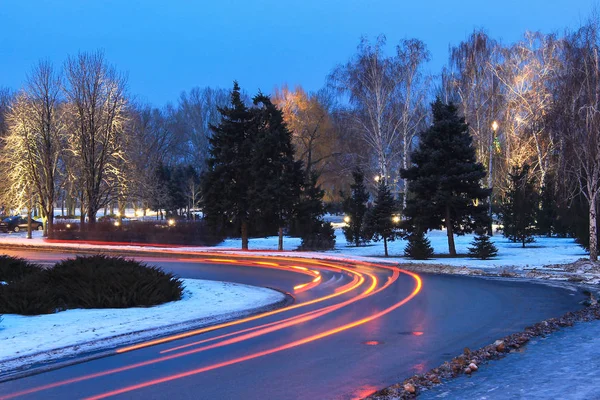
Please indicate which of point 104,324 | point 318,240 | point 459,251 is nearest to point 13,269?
point 104,324

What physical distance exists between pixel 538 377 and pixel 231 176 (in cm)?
2906

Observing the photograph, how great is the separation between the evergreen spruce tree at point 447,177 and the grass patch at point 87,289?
1818 cm

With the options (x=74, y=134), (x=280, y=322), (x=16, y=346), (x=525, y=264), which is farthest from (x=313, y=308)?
(x=74, y=134)

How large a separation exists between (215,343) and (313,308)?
407cm

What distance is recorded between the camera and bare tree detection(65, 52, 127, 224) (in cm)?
4256

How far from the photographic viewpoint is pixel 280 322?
11070 mm

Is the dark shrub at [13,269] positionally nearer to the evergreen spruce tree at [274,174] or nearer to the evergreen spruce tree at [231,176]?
the evergreen spruce tree at [274,174]

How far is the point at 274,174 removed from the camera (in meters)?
33.8

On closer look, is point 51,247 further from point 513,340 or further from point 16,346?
point 513,340

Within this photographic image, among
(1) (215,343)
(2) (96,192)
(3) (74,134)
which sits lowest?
(1) (215,343)

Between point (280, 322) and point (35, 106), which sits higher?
point (35, 106)

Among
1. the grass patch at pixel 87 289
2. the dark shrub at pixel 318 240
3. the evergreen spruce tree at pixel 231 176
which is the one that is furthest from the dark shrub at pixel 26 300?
the dark shrub at pixel 318 240

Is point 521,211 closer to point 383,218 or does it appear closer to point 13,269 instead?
point 383,218

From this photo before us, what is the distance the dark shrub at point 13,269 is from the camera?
1613 cm
